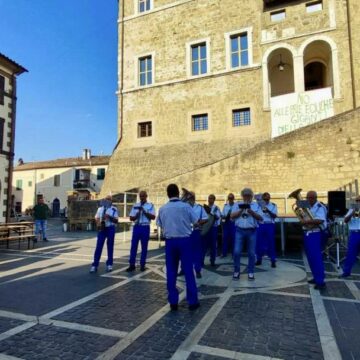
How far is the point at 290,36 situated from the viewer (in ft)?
69.3

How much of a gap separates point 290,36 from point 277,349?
21892mm

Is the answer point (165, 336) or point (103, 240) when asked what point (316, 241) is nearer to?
point (165, 336)

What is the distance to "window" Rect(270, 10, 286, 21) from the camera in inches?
847

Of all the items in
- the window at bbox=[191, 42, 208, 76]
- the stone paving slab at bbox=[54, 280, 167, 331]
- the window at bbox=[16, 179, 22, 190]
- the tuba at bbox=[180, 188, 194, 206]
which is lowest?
the stone paving slab at bbox=[54, 280, 167, 331]

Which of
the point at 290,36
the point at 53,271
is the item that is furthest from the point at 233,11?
the point at 53,271

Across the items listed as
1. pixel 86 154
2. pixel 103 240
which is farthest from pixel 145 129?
pixel 86 154

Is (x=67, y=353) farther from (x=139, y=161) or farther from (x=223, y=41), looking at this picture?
(x=223, y=41)

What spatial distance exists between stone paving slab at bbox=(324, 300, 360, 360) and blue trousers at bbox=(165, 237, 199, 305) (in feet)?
6.67

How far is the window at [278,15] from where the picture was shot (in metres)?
21.5

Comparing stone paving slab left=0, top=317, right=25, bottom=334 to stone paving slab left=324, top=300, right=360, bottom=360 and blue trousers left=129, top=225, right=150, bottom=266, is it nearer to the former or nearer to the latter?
blue trousers left=129, top=225, right=150, bottom=266

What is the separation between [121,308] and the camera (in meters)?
5.05

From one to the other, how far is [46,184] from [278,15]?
42928 mm

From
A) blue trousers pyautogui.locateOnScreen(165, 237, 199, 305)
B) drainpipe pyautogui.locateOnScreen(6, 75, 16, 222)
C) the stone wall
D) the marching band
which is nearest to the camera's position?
blue trousers pyautogui.locateOnScreen(165, 237, 199, 305)

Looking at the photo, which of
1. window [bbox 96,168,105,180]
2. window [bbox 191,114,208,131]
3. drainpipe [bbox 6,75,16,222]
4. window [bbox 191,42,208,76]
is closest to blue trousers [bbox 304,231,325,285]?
drainpipe [bbox 6,75,16,222]
